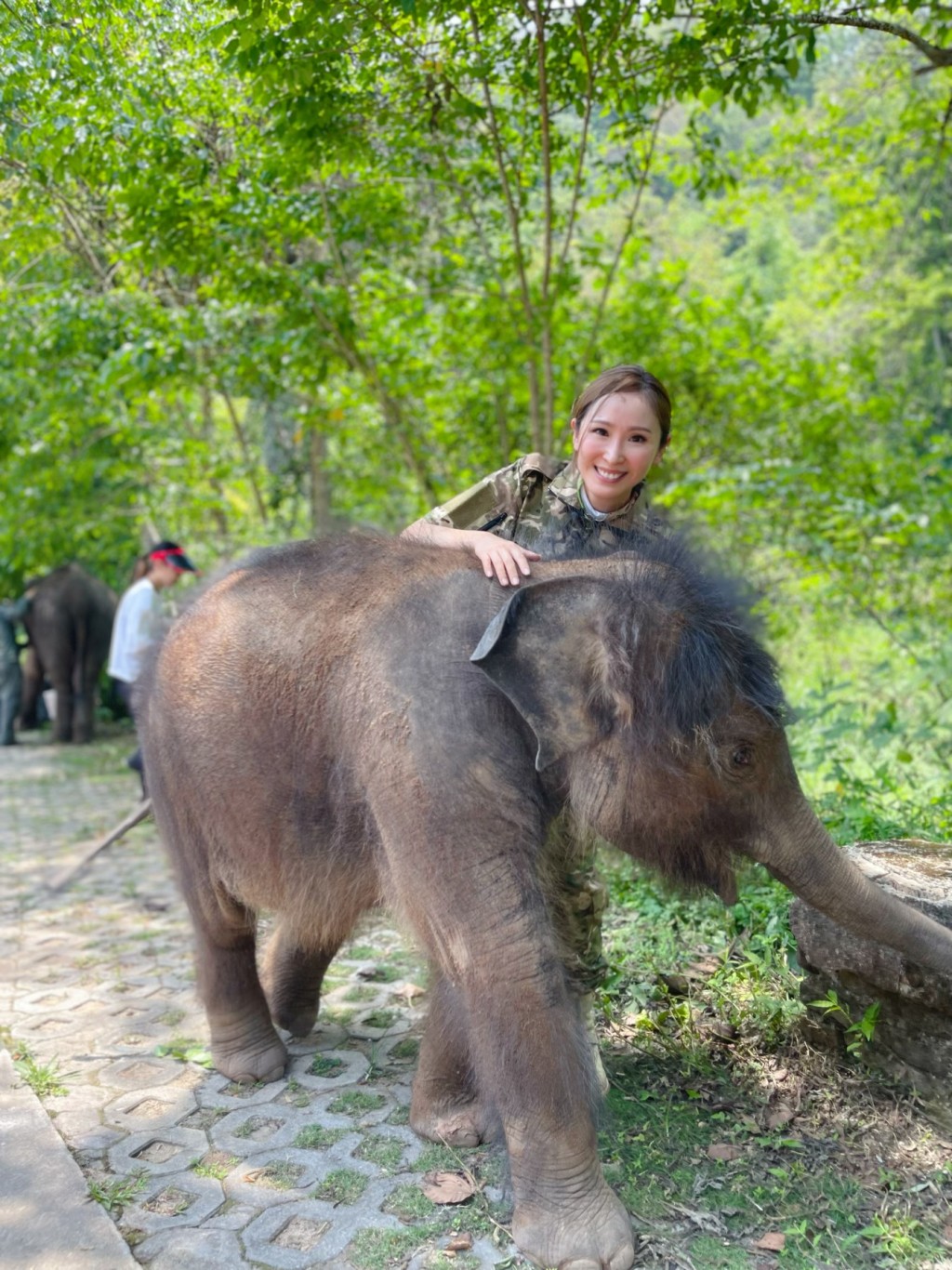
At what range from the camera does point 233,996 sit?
3.66 metres

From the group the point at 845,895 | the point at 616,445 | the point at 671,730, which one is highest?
the point at 616,445

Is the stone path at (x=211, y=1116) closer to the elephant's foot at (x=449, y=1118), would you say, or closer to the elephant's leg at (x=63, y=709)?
the elephant's foot at (x=449, y=1118)

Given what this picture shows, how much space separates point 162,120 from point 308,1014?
3.94 metres

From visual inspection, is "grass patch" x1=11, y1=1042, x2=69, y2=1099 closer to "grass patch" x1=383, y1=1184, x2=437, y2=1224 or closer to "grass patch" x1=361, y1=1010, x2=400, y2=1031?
"grass patch" x1=361, y1=1010, x2=400, y2=1031

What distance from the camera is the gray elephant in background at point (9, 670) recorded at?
490 inches

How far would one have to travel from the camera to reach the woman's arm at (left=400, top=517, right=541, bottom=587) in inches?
113

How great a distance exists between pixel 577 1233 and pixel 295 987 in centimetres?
171

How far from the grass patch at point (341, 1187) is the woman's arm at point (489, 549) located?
1675 mm

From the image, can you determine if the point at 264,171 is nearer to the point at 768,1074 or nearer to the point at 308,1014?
the point at 308,1014

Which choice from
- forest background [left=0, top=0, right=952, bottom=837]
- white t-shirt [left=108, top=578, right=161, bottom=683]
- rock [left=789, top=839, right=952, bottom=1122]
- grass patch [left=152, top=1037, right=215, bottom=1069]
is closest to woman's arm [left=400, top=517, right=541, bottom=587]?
forest background [left=0, top=0, right=952, bottom=837]

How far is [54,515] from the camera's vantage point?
443 inches

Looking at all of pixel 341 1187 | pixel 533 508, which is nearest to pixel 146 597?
pixel 533 508

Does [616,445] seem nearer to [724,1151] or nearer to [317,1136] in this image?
[724,1151]

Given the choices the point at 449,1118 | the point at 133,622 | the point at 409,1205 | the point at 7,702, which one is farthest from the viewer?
the point at 7,702
